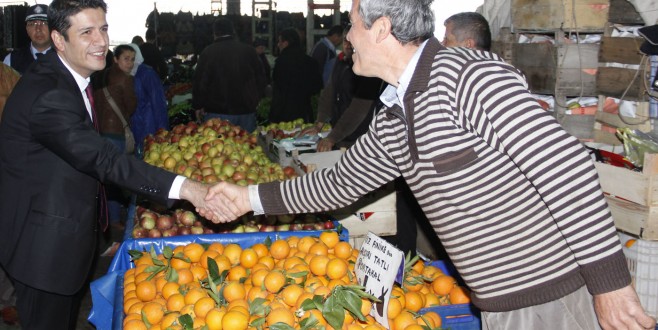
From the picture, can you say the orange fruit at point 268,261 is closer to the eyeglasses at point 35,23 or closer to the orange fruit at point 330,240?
the orange fruit at point 330,240

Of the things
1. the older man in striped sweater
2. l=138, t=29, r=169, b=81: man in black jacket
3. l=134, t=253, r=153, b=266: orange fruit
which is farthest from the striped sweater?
l=138, t=29, r=169, b=81: man in black jacket

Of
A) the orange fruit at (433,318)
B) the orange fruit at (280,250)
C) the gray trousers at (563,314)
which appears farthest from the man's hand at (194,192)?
the gray trousers at (563,314)

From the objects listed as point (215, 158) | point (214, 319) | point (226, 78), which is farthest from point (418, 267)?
point (226, 78)

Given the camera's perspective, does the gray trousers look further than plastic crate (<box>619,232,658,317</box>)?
No

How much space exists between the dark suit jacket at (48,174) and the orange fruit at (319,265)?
0.94m

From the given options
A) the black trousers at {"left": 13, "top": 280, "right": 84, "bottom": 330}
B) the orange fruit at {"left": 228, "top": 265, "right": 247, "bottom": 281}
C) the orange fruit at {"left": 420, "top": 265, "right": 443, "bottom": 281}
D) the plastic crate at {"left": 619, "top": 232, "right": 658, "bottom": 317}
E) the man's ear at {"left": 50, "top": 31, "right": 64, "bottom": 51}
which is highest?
the man's ear at {"left": 50, "top": 31, "right": 64, "bottom": 51}

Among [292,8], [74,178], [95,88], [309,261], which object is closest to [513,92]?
[309,261]

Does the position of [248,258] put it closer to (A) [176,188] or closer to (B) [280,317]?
A: (A) [176,188]

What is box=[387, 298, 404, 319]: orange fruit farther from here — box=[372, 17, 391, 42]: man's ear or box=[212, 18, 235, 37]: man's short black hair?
box=[212, 18, 235, 37]: man's short black hair

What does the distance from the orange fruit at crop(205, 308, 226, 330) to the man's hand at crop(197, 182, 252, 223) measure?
61 cm

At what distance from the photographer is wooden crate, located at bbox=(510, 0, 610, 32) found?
201 inches

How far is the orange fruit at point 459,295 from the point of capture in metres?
2.72

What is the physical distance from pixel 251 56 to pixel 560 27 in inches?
150

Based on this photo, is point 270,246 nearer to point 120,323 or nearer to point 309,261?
point 309,261
